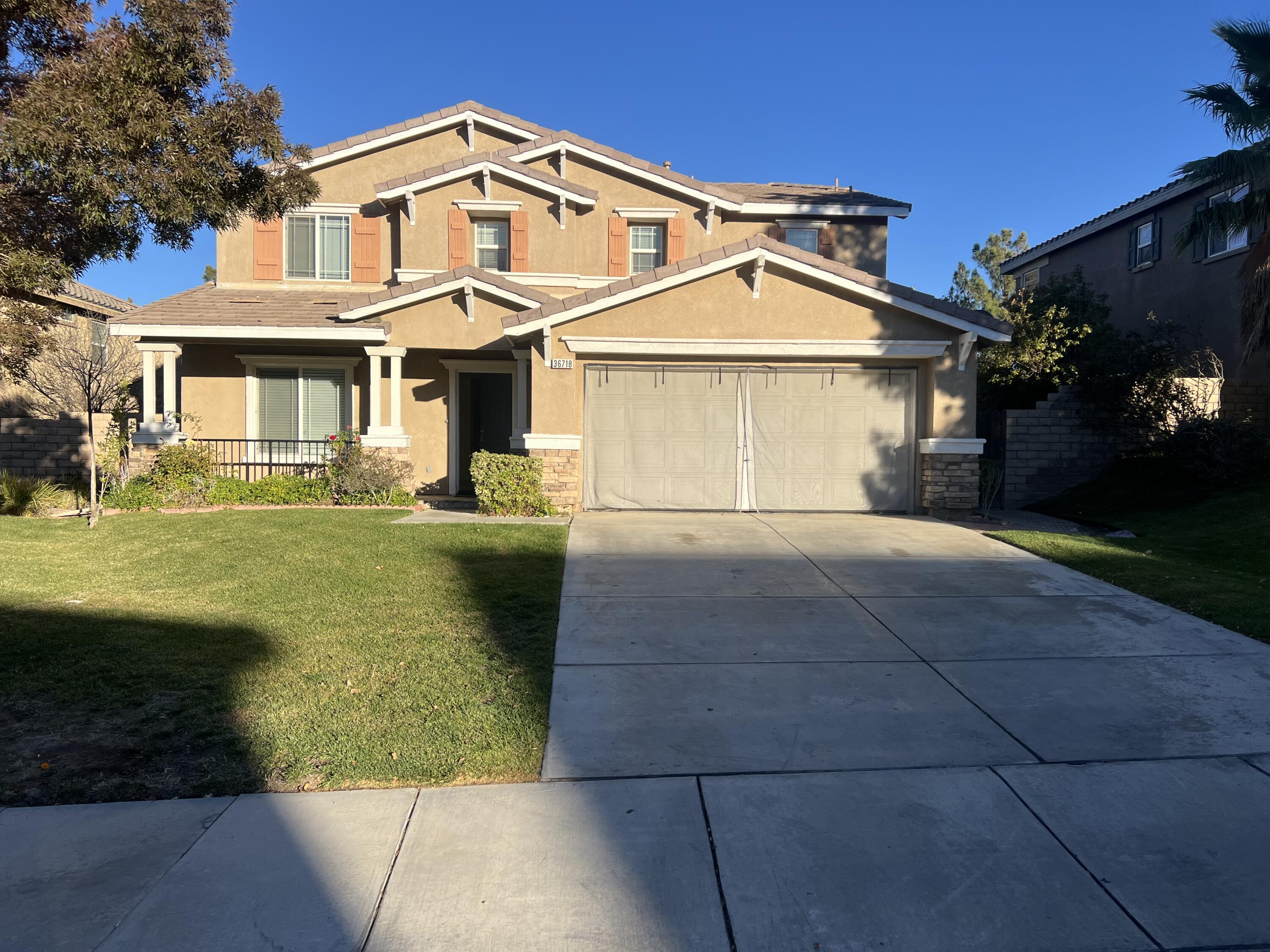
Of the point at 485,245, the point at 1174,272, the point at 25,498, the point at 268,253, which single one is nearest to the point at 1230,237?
the point at 1174,272

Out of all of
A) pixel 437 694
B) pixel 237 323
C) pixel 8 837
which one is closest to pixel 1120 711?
pixel 437 694

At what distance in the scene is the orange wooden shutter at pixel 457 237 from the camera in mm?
16406

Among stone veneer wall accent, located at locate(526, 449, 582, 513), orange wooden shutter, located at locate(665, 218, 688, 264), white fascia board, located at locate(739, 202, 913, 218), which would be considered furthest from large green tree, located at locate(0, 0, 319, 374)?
white fascia board, located at locate(739, 202, 913, 218)

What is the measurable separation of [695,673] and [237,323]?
1196 cm

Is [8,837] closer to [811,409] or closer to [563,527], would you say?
[563,527]

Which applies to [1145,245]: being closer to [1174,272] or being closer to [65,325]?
[1174,272]

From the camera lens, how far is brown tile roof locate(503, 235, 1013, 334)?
12492 millimetres

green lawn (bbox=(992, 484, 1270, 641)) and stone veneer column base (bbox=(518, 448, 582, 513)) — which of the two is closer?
green lawn (bbox=(992, 484, 1270, 641))

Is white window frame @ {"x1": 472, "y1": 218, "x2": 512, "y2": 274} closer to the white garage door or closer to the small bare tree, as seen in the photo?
the white garage door

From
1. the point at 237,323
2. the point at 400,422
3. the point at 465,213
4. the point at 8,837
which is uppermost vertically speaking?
the point at 465,213

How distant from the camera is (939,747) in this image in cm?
467

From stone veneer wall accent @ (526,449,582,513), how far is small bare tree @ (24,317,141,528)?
6.36m

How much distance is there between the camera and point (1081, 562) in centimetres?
949

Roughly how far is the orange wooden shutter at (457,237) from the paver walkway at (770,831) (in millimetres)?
11973
